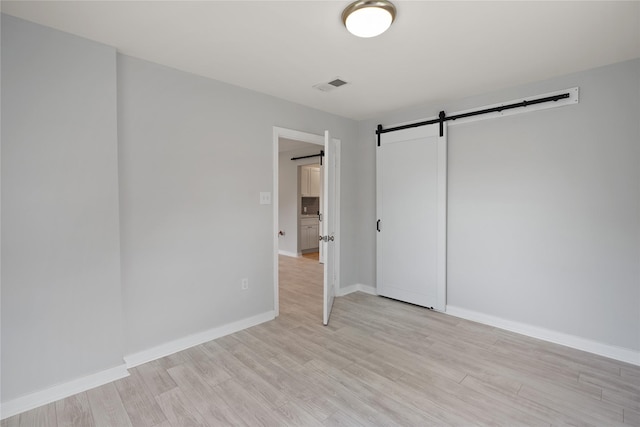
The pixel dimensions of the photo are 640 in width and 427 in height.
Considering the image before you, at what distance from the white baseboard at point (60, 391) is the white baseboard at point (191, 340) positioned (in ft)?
0.50

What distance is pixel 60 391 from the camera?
2.07 metres

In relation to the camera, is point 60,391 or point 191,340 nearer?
point 60,391

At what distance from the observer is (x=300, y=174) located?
7.14m

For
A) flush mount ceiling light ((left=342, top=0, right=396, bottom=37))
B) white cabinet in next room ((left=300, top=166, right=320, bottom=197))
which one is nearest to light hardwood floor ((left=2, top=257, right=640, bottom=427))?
flush mount ceiling light ((left=342, top=0, right=396, bottom=37))

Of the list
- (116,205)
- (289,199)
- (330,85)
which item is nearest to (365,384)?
(116,205)

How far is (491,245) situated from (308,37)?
9.07ft

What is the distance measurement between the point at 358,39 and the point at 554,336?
3210 millimetres

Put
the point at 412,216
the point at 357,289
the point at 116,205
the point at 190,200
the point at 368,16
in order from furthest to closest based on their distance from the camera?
the point at 357,289 → the point at 412,216 → the point at 190,200 → the point at 116,205 → the point at 368,16

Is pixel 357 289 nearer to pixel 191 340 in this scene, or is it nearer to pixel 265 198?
pixel 265 198

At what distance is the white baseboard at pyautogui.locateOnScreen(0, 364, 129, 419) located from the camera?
75.1 inches

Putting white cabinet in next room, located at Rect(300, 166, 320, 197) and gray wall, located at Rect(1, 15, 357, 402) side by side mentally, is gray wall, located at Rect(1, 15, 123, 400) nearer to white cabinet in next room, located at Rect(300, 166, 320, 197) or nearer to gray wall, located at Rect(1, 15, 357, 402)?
gray wall, located at Rect(1, 15, 357, 402)

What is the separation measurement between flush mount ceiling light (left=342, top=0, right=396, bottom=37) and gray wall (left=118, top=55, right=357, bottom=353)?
5.25 feet

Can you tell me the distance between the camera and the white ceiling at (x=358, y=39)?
184cm

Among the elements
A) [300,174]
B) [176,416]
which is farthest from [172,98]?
[300,174]
